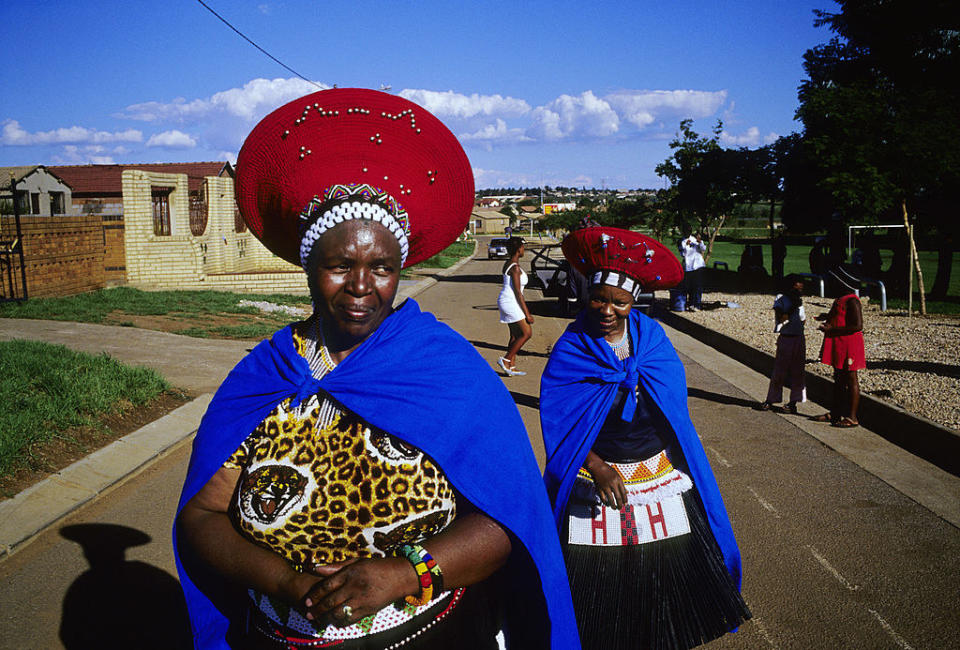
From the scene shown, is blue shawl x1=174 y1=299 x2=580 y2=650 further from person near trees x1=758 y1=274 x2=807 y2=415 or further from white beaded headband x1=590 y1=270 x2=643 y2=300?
person near trees x1=758 y1=274 x2=807 y2=415

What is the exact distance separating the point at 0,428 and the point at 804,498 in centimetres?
645

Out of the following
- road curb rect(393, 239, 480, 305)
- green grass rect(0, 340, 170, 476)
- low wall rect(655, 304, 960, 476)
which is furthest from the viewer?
road curb rect(393, 239, 480, 305)

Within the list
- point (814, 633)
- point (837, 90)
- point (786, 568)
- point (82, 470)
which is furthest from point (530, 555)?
point (837, 90)

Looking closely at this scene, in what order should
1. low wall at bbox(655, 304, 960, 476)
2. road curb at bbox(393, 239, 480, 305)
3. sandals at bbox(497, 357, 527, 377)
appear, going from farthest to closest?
road curb at bbox(393, 239, 480, 305) → sandals at bbox(497, 357, 527, 377) → low wall at bbox(655, 304, 960, 476)

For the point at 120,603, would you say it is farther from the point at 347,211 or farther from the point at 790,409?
the point at 790,409

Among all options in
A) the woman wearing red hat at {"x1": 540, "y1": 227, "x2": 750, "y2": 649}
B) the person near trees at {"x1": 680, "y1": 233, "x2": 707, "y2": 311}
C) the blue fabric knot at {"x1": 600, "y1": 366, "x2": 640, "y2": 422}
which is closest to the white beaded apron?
the woman wearing red hat at {"x1": 540, "y1": 227, "x2": 750, "y2": 649}

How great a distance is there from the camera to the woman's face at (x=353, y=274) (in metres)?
1.94

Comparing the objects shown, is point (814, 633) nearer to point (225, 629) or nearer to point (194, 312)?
point (225, 629)

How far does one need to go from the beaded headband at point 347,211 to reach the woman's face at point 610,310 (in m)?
1.89

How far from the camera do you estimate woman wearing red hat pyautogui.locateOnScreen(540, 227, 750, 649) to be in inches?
128

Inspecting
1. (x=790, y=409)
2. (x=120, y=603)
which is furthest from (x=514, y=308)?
(x=120, y=603)

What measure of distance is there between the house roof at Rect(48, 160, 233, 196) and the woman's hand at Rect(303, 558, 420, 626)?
41325mm

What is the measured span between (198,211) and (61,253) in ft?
26.7

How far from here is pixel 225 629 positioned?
6.79 ft
